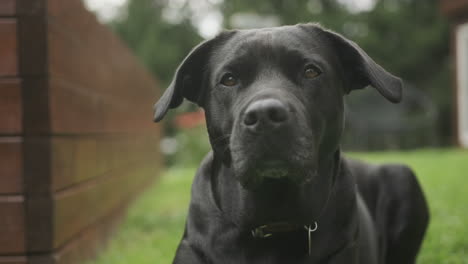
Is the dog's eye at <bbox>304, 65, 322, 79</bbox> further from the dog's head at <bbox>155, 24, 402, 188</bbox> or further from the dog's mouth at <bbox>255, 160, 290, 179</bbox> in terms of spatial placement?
the dog's mouth at <bbox>255, 160, 290, 179</bbox>

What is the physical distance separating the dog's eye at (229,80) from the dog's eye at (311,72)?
0.87 ft

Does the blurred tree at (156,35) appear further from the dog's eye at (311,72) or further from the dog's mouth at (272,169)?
the dog's mouth at (272,169)

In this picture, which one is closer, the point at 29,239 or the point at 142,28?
the point at 29,239

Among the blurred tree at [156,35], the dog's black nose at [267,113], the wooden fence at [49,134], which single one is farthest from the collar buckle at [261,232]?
the blurred tree at [156,35]

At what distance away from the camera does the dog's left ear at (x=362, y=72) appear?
7.32 feet

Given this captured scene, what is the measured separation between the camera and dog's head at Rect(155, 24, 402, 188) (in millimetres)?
1922

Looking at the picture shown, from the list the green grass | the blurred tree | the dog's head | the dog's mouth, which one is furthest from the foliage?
the blurred tree

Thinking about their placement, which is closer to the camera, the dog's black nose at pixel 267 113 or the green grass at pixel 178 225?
the dog's black nose at pixel 267 113

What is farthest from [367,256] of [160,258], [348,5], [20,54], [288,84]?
[348,5]

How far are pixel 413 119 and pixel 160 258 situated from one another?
16098 millimetres

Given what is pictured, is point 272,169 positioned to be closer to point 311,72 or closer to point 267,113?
point 267,113

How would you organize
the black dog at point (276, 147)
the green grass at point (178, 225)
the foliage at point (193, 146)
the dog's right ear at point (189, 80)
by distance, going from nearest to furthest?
the black dog at point (276, 147)
the dog's right ear at point (189, 80)
the green grass at point (178, 225)
the foliage at point (193, 146)

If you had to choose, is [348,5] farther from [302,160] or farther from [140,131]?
[302,160]

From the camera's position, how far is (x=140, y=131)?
7566 mm
